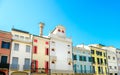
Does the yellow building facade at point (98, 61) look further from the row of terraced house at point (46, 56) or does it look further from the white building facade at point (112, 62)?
the white building facade at point (112, 62)

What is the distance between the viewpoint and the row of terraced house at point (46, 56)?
36.5 metres

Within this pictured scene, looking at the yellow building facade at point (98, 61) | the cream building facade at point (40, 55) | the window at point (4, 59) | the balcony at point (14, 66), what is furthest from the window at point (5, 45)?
the yellow building facade at point (98, 61)

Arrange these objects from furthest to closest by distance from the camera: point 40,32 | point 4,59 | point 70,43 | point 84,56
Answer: point 84,56 < point 70,43 < point 40,32 < point 4,59

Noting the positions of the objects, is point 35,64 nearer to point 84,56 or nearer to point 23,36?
point 23,36

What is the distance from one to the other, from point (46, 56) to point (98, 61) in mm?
23899

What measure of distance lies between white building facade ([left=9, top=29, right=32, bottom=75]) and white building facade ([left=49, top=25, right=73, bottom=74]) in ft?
24.0

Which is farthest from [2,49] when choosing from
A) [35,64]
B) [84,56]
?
[84,56]

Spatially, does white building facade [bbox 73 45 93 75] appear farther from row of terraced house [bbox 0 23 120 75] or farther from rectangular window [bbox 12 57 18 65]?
rectangular window [bbox 12 57 18 65]

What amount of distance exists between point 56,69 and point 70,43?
10385mm

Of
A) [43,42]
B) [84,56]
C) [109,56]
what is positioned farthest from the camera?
[109,56]

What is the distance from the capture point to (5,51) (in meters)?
35.9

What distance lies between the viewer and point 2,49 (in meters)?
35.6

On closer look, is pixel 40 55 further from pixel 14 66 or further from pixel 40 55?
pixel 14 66

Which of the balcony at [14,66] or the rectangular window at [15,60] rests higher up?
the rectangular window at [15,60]
